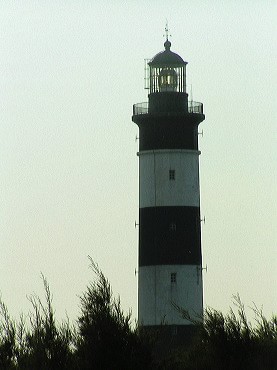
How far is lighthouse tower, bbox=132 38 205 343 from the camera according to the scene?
176 ft

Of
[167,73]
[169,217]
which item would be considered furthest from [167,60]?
[169,217]

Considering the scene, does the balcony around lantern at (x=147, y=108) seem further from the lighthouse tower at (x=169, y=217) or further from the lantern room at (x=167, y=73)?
the lantern room at (x=167, y=73)

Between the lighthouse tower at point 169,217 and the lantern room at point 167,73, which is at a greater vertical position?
the lantern room at point 167,73

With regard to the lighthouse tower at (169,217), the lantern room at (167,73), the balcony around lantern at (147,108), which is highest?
the lantern room at (167,73)

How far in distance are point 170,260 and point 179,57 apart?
742 centimetres

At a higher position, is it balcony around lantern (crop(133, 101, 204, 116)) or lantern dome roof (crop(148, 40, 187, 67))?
lantern dome roof (crop(148, 40, 187, 67))

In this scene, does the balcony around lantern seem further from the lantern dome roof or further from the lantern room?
the lantern dome roof

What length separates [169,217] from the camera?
53.8 metres

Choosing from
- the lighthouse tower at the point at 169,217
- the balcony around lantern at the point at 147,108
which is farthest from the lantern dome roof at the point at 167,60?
the balcony around lantern at the point at 147,108

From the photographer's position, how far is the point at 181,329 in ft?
174

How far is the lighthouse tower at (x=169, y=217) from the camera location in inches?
2108

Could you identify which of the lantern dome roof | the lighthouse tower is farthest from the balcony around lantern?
the lantern dome roof

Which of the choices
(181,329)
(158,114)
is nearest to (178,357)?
(181,329)

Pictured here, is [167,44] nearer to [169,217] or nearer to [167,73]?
[167,73]
